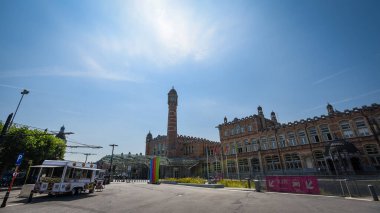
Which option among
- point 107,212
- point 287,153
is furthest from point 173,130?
point 107,212

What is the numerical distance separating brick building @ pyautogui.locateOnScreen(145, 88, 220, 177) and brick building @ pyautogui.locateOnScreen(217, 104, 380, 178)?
415 inches

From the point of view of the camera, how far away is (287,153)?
113ft

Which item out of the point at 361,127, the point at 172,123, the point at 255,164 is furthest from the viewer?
the point at 172,123

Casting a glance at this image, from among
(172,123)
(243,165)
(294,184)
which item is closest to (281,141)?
(243,165)

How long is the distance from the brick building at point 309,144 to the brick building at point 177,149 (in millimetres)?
10543

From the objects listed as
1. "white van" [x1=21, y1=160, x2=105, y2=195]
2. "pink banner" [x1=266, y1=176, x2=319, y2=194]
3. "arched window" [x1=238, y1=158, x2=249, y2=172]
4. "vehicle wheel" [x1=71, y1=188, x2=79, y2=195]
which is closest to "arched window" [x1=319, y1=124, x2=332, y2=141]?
"arched window" [x1=238, y1=158, x2=249, y2=172]

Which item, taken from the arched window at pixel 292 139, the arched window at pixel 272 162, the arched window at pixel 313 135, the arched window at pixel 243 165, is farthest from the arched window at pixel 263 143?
the arched window at pixel 313 135

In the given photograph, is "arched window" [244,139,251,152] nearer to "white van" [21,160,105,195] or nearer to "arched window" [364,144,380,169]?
"arched window" [364,144,380,169]

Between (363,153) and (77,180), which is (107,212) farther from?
(363,153)

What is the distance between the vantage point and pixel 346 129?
29.6 m

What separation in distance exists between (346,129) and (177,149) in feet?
135

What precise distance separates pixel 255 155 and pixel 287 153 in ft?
20.7

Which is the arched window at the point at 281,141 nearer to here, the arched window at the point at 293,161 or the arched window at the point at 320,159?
the arched window at the point at 293,161

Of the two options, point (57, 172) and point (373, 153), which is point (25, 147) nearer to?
point (57, 172)
